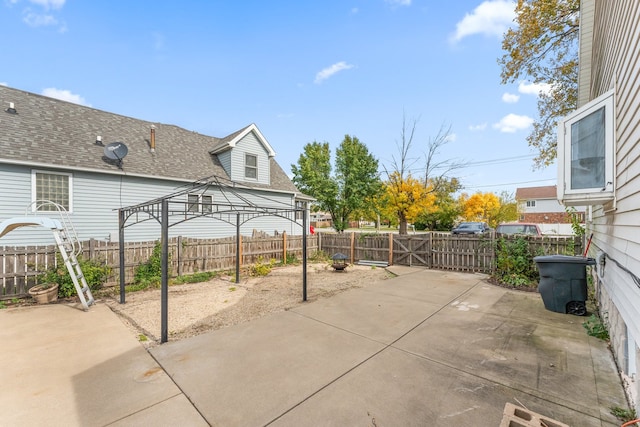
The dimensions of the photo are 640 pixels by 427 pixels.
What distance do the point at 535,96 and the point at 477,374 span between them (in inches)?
589

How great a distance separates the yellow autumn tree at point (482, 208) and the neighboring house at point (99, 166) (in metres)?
28.5

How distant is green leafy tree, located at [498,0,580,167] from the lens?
9.99m

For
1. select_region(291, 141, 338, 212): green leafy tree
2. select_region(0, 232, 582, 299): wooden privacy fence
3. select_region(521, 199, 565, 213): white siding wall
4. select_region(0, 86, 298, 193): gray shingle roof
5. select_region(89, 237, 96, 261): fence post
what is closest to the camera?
select_region(0, 232, 582, 299): wooden privacy fence

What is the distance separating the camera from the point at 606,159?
3.14m

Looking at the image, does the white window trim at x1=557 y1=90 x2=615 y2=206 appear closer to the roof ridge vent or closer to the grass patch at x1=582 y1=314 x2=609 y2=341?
the grass patch at x1=582 y1=314 x2=609 y2=341

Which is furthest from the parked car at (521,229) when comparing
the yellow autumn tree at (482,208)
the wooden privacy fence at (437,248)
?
the yellow autumn tree at (482,208)

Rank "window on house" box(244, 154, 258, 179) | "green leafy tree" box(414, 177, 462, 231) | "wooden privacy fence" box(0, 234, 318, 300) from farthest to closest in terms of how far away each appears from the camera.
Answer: "green leafy tree" box(414, 177, 462, 231) → "window on house" box(244, 154, 258, 179) → "wooden privacy fence" box(0, 234, 318, 300)

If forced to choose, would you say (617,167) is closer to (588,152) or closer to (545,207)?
(588,152)

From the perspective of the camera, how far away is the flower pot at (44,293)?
5824 mm

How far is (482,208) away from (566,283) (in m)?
30.8

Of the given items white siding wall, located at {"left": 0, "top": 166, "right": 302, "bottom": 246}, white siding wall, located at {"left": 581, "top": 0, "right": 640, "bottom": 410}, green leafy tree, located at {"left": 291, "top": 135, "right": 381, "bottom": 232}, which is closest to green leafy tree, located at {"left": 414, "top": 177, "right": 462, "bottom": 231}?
green leafy tree, located at {"left": 291, "top": 135, "right": 381, "bottom": 232}

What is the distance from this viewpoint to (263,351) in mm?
3652

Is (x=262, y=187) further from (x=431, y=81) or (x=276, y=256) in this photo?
(x=431, y=81)

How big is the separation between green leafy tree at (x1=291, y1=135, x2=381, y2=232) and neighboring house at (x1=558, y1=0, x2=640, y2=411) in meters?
19.4
